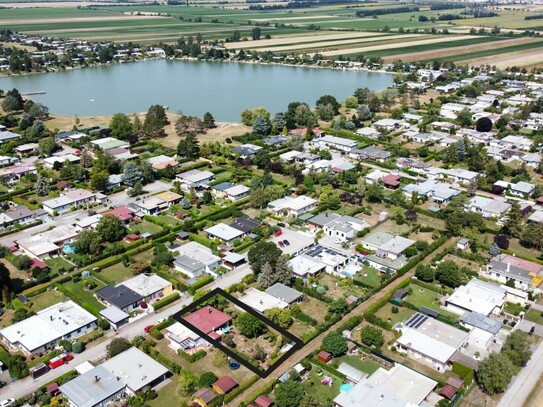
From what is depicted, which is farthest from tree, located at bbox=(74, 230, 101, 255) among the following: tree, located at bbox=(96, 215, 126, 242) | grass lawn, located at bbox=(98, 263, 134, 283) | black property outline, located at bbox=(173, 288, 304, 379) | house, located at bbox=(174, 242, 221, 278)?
black property outline, located at bbox=(173, 288, 304, 379)

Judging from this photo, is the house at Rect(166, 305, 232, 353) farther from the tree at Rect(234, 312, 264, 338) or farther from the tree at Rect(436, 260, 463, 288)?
the tree at Rect(436, 260, 463, 288)

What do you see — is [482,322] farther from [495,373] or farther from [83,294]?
[83,294]

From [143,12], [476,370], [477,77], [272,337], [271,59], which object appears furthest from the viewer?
[143,12]

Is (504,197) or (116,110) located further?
(116,110)

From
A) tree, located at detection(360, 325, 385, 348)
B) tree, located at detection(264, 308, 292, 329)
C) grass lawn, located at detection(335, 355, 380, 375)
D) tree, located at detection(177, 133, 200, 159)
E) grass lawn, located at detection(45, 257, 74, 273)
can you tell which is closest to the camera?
grass lawn, located at detection(335, 355, 380, 375)

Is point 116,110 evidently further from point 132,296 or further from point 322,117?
point 132,296

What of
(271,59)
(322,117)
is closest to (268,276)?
(322,117)

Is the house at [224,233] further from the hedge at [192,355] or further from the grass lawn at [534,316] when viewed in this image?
the grass lawn at [534,316]
